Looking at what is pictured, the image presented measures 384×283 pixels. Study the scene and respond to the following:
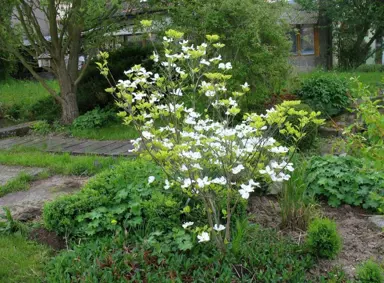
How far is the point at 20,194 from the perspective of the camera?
16.5 ft

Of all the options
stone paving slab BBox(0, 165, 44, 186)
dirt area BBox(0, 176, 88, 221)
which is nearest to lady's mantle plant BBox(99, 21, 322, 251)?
dirt area BBox(0, 176, 88, 221)

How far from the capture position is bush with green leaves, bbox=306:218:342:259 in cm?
339

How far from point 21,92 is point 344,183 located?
991 centimetres

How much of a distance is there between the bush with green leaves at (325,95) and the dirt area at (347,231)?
4707mm

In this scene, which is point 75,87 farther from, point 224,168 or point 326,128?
point 224,168

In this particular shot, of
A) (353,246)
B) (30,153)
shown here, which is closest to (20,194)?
(30,153)

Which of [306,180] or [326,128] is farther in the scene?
[326,128]

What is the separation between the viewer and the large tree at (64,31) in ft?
27.8

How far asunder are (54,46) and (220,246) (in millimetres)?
6852

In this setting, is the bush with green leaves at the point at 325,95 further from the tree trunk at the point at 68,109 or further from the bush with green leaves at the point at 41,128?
the bush with green leaves at the point at 41,128

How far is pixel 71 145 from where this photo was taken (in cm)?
763

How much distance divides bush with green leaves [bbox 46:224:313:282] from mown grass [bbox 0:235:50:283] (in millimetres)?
118

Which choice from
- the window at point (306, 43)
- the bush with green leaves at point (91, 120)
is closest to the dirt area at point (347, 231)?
the bush with green leaves at point (91, 120)

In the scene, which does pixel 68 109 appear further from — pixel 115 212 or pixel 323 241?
pixel 323 241
